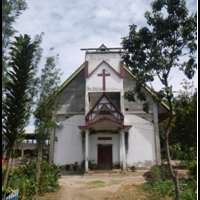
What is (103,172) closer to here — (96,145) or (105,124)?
(96,145)

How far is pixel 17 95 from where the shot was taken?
7.74 m

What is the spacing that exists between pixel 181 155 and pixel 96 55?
21.8m

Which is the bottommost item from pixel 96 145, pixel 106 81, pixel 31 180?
pixel 31 180

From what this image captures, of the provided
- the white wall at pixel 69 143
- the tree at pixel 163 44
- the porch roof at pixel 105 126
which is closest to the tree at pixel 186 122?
the tree at pixel 163 44

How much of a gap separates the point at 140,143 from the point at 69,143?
7214mm

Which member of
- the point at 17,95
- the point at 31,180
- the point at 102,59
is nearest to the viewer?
the point at 17,95

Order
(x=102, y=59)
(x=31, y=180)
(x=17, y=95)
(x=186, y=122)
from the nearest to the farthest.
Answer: (x=17, y=95) → (x=31, y=180) → (x=186, y=122) → (x=102, y=59)

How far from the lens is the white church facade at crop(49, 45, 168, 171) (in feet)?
65.9

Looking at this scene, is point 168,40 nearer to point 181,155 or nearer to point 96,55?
point 96,55

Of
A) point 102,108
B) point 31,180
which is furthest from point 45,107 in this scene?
point 102,108

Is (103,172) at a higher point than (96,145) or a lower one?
lower

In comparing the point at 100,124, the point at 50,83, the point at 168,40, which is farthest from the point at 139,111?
the point at 168,40

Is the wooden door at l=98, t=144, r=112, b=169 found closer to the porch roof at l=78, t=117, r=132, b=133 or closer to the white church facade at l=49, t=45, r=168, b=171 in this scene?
the white church facade at l=49, t=45, r=168, b=171

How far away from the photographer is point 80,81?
23.5 meters
